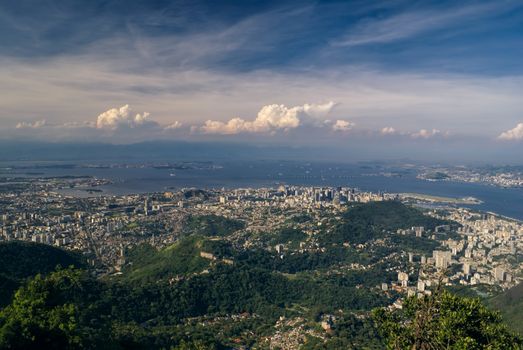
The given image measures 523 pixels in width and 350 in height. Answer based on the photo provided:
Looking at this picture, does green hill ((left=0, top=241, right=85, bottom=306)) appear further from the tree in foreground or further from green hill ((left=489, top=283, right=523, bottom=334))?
green hill ((left=489, top=283, right=523, bottom=334))

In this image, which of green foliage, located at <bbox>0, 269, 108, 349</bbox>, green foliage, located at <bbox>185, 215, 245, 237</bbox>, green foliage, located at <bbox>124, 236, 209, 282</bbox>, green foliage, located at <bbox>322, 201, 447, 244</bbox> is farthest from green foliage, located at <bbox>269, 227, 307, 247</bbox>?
green foliage, located at <bbox>0, 269, 108, 349</bbox>

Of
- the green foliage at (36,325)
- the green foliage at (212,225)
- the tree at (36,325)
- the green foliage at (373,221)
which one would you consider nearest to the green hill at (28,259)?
the green foliage at (36,325)

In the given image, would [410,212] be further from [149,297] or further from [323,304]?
[149,297]

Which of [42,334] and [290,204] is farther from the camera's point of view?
[290,204]

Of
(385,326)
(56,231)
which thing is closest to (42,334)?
(385,326)

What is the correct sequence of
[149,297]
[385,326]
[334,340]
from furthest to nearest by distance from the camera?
[149,297]
[334,340]
[385,326]

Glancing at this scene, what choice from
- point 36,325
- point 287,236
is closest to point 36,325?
point 36,325

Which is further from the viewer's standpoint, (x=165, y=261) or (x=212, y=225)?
(x=212, y=225)

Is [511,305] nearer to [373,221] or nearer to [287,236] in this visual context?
[287,236]
